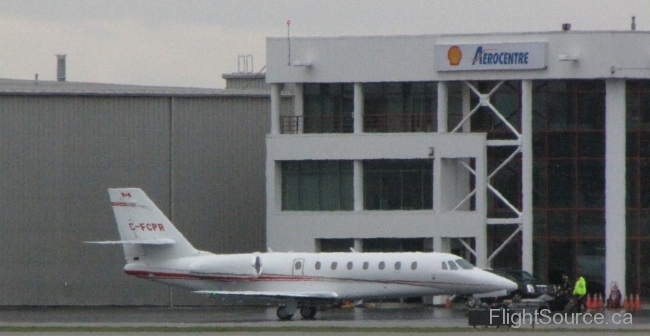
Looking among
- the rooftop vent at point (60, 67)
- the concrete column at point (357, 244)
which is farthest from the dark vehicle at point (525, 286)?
the rooftop vent at point (60, 67)

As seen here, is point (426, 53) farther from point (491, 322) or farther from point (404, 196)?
point (491, 322)

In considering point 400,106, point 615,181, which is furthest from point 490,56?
point 615,181

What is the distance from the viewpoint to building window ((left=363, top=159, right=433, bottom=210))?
204 ft

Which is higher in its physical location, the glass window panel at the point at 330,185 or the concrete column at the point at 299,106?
the concrete column at the point at 299,106

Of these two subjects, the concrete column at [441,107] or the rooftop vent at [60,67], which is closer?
the concrete column at [441,107]

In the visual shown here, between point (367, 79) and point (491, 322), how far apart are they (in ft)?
69.1

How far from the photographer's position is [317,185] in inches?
2489

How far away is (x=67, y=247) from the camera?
6425 cm

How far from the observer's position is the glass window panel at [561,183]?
6222 centimetres

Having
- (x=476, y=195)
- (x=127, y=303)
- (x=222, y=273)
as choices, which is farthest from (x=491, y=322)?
(x=127, y=303)

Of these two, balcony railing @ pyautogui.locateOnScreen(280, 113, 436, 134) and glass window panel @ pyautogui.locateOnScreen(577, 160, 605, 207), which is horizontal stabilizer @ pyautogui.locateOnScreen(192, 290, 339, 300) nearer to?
balcony railing @ pyautogui.locateOnScreen(280, 113, 436, 134)

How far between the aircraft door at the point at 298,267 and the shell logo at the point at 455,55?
40.6 feet

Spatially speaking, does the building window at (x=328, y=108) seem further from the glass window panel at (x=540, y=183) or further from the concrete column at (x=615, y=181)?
the concrete column at (x=615, y=181)

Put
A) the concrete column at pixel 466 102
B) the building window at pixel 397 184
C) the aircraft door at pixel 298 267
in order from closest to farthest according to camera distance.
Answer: the aircraft door at pixel 298 267 → the building window at pixel 397 184 → the concrete column at pixel 466 102
